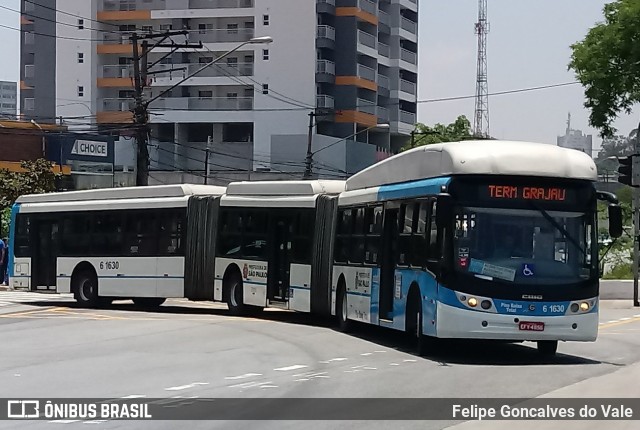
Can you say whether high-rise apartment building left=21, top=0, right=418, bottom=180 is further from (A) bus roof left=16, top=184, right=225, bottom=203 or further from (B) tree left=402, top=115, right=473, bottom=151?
(A) bus roof left=16, top=184, right=225, bottom=203

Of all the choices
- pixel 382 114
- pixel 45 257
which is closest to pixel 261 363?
pixel 45 257

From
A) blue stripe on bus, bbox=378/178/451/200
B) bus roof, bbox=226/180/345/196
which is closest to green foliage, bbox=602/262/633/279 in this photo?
bus roof, bbox=226/180/345/196

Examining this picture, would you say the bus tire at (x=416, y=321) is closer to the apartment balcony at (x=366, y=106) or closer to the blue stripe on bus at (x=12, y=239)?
the blue stripe on bus at (x=12, y=239)

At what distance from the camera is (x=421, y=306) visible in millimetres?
18375

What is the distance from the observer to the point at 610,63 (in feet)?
155

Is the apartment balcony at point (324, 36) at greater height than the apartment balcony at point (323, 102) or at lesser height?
greater

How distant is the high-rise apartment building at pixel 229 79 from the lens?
8275cm

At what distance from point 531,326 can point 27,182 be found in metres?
36.9

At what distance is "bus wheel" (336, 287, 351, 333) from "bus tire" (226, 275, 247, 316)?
4309 millimetres

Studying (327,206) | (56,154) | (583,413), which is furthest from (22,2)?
(583,413)

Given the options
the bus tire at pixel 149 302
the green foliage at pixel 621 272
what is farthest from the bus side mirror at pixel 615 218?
the green foliage at pixel 621 272

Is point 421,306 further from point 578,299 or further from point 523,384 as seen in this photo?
point 523,384

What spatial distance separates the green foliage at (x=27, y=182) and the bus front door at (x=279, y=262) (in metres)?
24.9

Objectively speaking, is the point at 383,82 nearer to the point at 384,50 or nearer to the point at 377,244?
the point at 384,50
